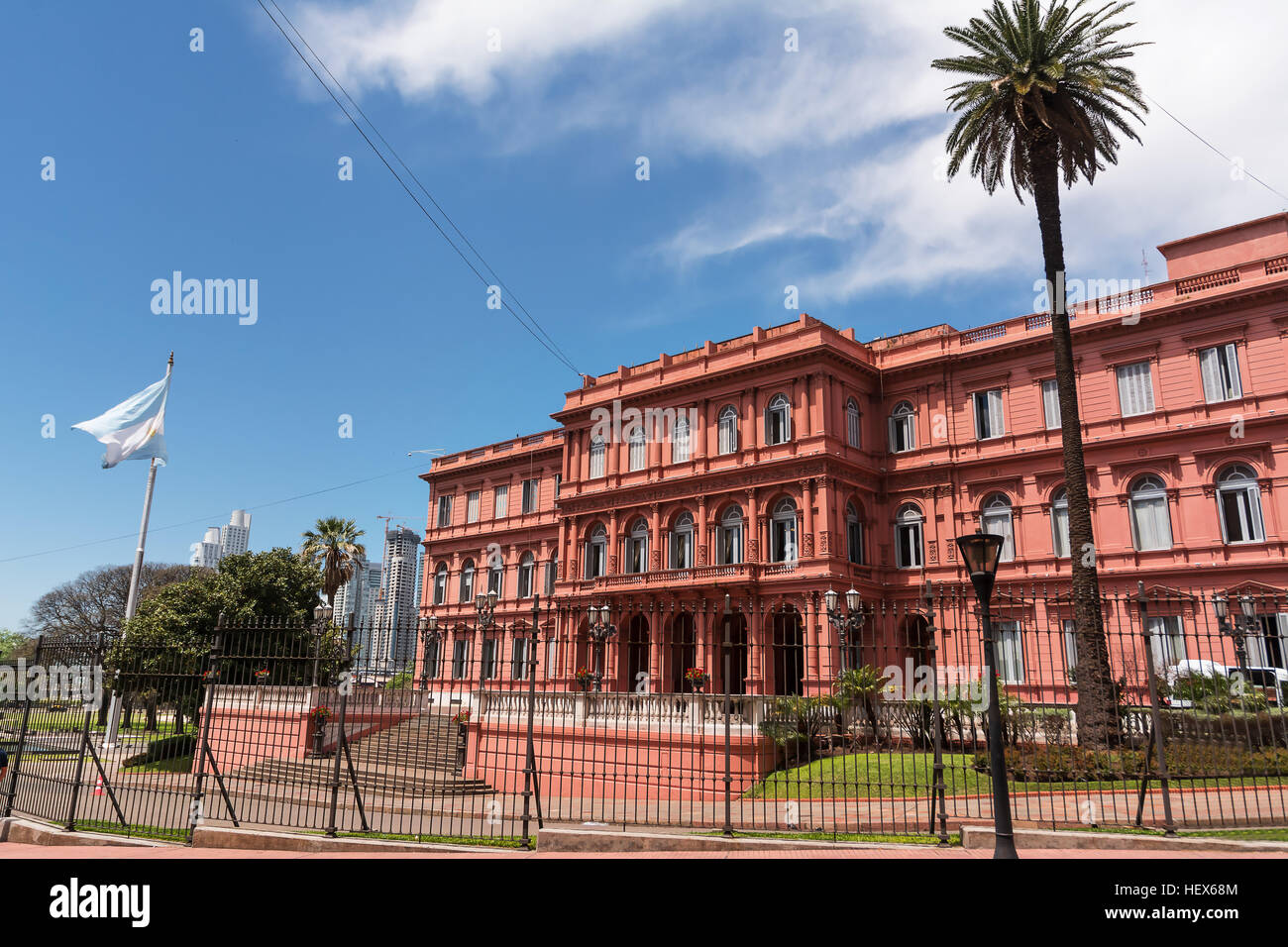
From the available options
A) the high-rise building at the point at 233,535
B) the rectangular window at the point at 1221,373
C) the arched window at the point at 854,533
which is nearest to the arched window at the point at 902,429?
the arched window at the point at 854,533

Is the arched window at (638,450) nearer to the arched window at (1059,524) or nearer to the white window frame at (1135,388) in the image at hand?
the arched window at (1059,524)

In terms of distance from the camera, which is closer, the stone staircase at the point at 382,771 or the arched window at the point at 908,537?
the stone staircase at the point at 382,771

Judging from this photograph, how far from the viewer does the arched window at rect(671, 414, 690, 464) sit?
3425 centimetres

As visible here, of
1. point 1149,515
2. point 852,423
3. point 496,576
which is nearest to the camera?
point 1149,515

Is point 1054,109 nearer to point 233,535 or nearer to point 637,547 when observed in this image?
point 637,547

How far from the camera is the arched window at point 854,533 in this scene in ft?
100.0

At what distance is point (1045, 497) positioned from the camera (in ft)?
92.8

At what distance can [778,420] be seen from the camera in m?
32.1

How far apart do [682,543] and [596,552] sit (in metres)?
4.54

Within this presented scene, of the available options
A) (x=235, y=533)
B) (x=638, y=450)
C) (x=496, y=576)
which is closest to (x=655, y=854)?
(x=638, y=450)

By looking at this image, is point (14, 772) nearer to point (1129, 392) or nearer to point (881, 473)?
point (881, 473)

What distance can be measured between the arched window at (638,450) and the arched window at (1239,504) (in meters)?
20.2

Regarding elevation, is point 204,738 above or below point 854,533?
below
